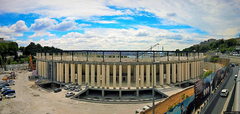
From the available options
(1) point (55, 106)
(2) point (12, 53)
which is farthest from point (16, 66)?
(1) point (55, 106)

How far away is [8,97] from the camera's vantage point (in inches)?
1650

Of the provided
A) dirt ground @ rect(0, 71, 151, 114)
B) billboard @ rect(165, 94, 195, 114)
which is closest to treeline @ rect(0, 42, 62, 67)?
dirt ground @ rect(0, 71, 151, 114)

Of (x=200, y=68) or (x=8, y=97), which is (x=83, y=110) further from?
(x=200, y=68)

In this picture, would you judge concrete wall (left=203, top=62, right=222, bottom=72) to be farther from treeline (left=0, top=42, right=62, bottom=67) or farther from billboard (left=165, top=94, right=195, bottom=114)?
treeline (left=0, top=42, right=62, bottom=67)

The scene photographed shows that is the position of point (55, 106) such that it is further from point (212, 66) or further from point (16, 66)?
point (16, 66)

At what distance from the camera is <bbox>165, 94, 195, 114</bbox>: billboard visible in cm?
2055

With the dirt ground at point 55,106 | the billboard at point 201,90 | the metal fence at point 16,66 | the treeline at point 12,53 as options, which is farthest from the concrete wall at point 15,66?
the billboard at point 201,90

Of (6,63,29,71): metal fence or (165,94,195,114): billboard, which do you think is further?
(6,63,29,71): metal fence

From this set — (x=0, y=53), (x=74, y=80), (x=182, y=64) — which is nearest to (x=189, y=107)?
(x=182, y=64)

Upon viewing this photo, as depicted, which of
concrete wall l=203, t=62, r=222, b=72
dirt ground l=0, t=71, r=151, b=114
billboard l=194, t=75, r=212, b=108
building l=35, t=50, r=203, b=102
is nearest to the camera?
billboard l=194, t=75, r=212, b=108

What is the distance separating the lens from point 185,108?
23.5 meters

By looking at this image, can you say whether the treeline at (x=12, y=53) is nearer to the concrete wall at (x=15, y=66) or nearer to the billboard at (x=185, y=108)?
the concrete wall at (x=15, y=66)

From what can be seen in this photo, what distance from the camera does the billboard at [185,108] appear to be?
67.4 ft

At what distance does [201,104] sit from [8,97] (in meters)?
53.6
